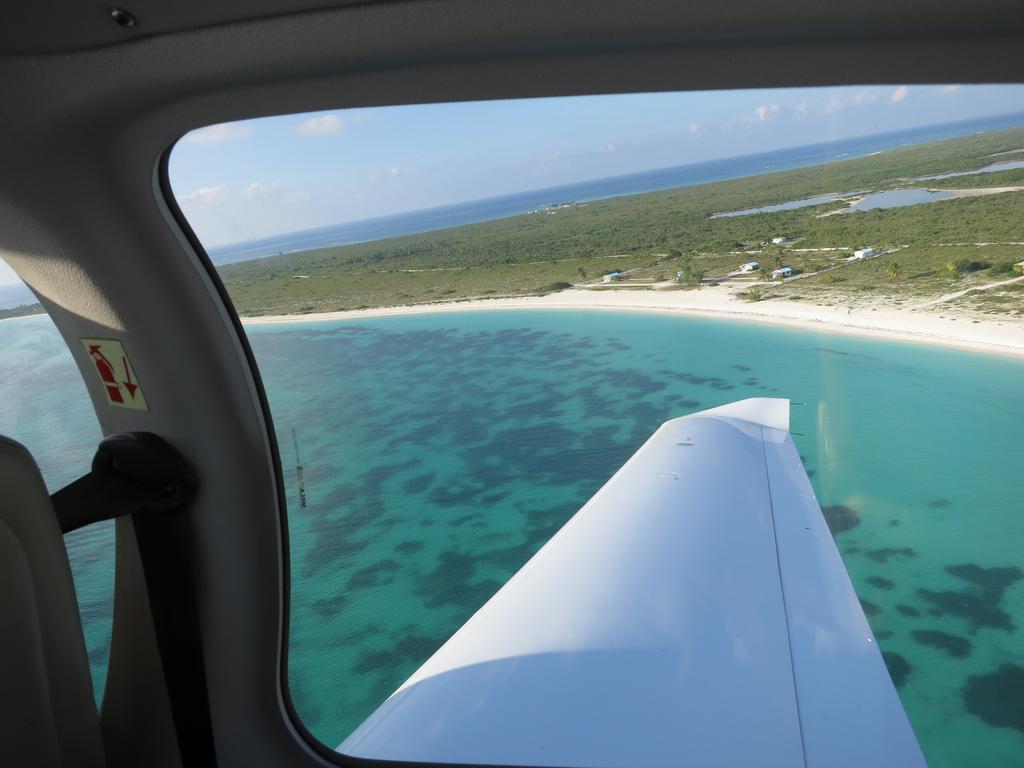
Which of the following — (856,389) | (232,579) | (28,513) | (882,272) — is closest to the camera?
(28,513)

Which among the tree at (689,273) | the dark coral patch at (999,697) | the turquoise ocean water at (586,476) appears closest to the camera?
the turquoise ocean water at (586,476)

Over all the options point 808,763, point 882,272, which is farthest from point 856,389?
point 808,763

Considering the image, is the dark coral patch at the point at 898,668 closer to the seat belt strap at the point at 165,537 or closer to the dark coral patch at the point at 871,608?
the dark coral patch at the point at 871,608

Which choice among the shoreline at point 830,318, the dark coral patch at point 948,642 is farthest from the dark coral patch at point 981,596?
the shoreline at point 830,318

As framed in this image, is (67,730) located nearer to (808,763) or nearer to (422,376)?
(808,763)

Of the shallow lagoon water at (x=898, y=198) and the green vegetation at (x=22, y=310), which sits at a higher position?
the green vegetation at (x=22, y=310)

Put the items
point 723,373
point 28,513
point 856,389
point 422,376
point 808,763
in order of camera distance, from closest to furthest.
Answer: point 28,513
point 808,763
point 856,389
point 723,373
point 422,376

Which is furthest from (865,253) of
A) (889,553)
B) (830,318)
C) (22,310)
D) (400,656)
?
(400,656)

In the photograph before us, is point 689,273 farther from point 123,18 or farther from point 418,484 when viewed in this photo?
point 418,484
